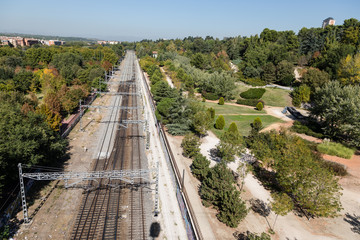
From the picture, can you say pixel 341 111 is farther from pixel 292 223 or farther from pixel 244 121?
pixel 292 223

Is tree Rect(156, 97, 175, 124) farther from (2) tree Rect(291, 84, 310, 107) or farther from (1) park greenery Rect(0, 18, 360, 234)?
(2) tree Rect(291, 84, 310, 107)

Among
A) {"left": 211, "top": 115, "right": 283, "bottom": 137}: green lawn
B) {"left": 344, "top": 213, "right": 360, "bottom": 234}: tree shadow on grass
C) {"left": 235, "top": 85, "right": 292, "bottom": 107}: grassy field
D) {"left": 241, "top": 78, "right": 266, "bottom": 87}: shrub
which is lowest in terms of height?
{"left": 344, "top": 213, "right": 360, "bottom": 234}: tree shadow on grass

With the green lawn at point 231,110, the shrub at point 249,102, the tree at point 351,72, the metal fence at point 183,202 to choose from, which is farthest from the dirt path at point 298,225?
the shrub at point 249,102

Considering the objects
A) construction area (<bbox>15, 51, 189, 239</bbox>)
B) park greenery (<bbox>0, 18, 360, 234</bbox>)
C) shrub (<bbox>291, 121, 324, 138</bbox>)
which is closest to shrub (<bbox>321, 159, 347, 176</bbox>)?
park greenery (<bbox>0, 18, 360, 234</bbox>)

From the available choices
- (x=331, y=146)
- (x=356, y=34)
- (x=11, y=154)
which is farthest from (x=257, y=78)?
(x=11, y=154)

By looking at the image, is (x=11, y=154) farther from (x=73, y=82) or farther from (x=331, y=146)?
(x=73, y=82)
